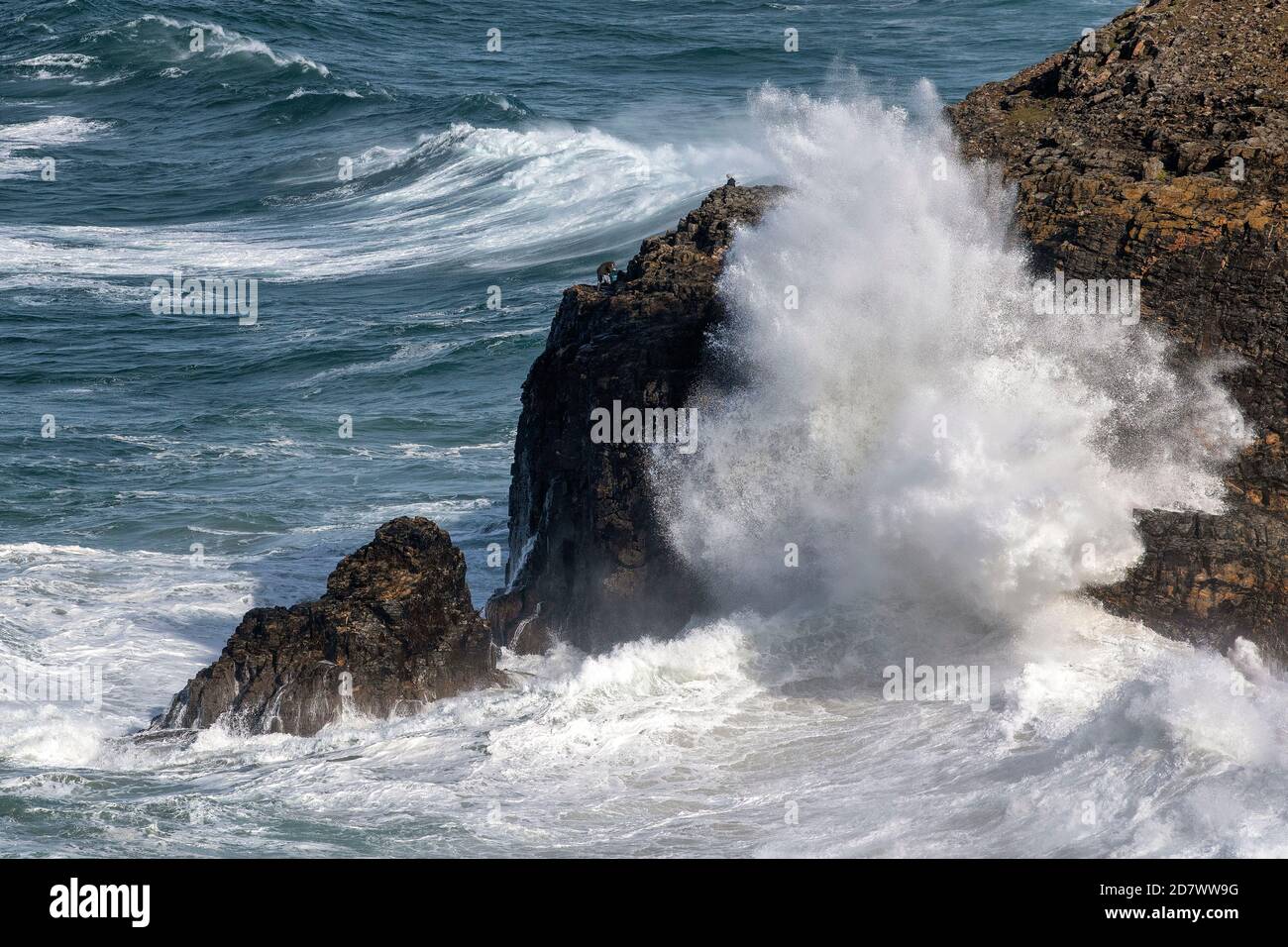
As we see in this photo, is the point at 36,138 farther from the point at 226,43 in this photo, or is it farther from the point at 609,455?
the point at 609,455

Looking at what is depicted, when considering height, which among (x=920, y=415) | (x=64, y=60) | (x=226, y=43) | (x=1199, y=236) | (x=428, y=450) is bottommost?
(x=428, y=450)

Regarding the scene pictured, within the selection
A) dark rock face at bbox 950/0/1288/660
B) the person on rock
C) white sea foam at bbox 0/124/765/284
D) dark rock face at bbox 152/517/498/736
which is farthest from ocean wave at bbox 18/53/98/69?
dark rock face at bbox 152/517/498/736

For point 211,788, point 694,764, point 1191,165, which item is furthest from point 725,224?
point 211,788

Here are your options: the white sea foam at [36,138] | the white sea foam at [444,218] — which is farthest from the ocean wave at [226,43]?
the white sea foam at [444,218]

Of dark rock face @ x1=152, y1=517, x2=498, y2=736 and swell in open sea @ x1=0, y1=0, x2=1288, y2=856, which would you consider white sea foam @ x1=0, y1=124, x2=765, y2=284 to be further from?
dark rock face @ x1=152, y1=517, x2=498, y2=736

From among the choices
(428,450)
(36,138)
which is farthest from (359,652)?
(36,138)

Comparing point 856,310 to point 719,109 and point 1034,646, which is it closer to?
point 1034,646
